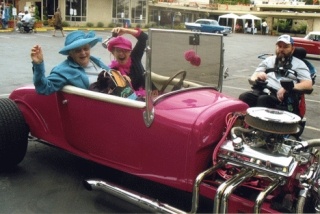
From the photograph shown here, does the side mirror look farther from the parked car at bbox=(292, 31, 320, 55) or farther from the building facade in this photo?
the building facade

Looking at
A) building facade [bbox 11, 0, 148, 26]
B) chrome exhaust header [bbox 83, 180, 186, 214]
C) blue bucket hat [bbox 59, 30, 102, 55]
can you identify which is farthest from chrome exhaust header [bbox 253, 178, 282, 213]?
building facade [bbox 11, 0, 148, 26]

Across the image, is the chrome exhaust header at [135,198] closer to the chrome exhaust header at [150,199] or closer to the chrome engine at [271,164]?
the chrome exhaust header at [150,199]

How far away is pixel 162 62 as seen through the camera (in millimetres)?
3262

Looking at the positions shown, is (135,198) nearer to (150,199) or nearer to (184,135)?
(150,199)

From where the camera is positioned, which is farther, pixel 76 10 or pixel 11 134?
Answer: pixel 76 10

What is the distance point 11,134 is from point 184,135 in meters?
1.72

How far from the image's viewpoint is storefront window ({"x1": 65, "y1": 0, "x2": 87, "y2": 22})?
33000 mm

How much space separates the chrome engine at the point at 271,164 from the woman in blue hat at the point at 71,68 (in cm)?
154

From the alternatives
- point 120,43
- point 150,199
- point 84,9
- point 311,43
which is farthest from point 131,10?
point 150,199

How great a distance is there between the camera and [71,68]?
3750mm

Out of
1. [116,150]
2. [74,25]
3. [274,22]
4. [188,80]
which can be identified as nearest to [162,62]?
[188,80]

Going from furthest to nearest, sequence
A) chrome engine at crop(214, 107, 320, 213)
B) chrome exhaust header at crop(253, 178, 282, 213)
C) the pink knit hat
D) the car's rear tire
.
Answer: the pink knit hat → the car's rear tire → chrome engine at crop(214, 107, 320, 213) → chrome exhaust header at crop(253, 178, 282, 213)

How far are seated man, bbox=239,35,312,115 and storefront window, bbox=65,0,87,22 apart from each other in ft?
97.9

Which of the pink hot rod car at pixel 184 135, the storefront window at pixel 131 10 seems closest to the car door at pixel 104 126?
the pink hot rod car at pixel 184 135
